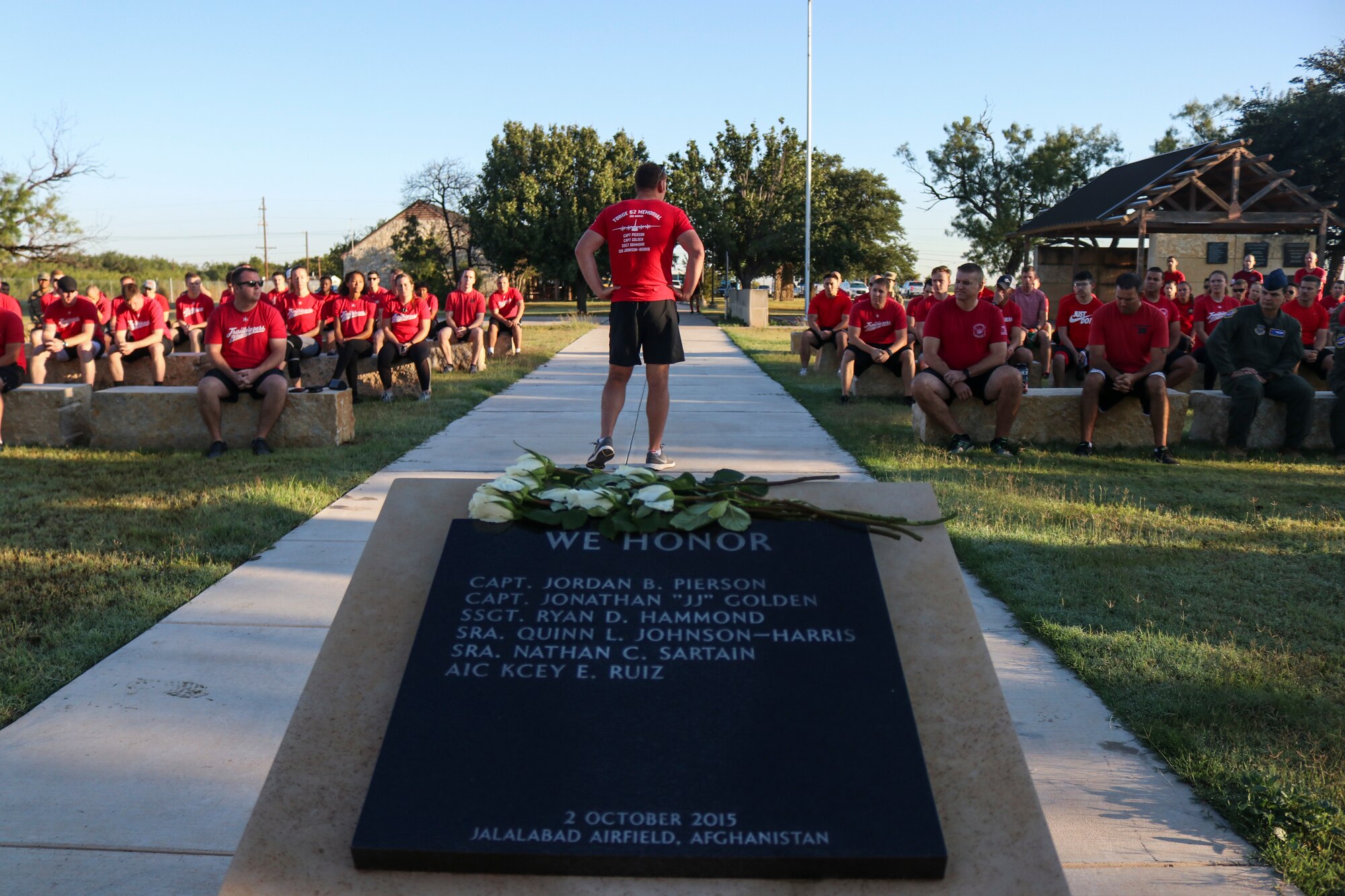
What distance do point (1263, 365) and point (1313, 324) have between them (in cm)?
233

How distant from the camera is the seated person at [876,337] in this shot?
36.7ft

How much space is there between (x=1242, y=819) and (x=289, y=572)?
3.91 metres

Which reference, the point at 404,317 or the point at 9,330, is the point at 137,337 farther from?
the point at 9,330

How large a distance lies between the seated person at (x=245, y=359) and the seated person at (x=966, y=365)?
498cm

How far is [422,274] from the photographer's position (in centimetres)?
5438

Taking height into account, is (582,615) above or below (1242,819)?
above

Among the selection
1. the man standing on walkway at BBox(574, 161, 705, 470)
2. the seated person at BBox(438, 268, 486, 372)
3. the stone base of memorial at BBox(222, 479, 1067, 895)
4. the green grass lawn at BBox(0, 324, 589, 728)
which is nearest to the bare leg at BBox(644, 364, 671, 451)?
the man standing on walkway at BBox(574, 161, 705, 470)

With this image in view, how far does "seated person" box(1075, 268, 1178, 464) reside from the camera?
324 inches

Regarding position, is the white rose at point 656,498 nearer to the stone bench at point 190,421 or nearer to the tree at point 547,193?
the stone bench at point 190,421

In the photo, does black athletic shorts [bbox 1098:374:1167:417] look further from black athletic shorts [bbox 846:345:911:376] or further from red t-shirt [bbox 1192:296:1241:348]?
red t-shirt [bbox 1192:296:1241:348]

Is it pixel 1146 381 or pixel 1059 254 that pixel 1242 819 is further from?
pixel 1059 254

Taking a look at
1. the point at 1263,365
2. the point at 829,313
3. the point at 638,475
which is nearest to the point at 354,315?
the point at 829,313

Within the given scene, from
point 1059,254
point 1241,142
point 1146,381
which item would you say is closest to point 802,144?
point 1059,254

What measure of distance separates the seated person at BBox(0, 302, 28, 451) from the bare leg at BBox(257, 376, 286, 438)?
2400 millimetres
